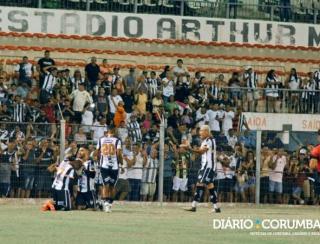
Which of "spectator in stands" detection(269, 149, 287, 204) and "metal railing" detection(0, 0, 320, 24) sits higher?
"metal railing" detection(0, 0, 320, 24)

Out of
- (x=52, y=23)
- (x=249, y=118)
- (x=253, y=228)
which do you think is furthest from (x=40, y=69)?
(x=253, y=228)

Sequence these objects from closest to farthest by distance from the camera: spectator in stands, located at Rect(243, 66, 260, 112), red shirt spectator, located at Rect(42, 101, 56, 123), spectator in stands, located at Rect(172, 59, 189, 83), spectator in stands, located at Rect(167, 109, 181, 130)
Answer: red shirt spectator, located at Rect(42, 101, 56, 123) < spectator in stands, located at Rect(167, 109, 181, 130) < spectator in stands, located at Rect(243, 66, 260, 112) < spectator in stands, located at Rect(172, 59, 189, 83)

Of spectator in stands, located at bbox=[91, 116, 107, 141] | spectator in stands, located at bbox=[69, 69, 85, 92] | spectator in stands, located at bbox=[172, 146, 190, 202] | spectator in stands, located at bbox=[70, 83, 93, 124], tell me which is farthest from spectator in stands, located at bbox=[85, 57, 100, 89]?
spectator in stands, located at bbox=[172, 146, 190, 202]

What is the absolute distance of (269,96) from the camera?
37.4 m

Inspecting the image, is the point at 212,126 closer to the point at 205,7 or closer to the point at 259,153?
the point at 259,153

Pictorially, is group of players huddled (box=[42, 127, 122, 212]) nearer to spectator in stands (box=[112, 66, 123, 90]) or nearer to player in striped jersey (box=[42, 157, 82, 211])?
player in striped jersey (box=[42, 157, 82, 211])

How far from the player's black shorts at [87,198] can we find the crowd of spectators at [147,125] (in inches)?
35.8

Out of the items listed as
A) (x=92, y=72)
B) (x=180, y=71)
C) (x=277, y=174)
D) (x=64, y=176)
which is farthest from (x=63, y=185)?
(x=180, y=71)

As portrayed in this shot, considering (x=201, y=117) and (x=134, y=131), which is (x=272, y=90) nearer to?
(x=201, y=117)

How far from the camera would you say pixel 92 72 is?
35688 millimetres

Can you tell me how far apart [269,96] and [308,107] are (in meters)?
1.28

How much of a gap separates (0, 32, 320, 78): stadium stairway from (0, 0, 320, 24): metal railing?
3.15 feet

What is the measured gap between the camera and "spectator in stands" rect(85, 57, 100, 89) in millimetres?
35562

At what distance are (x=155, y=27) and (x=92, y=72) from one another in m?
4.41
